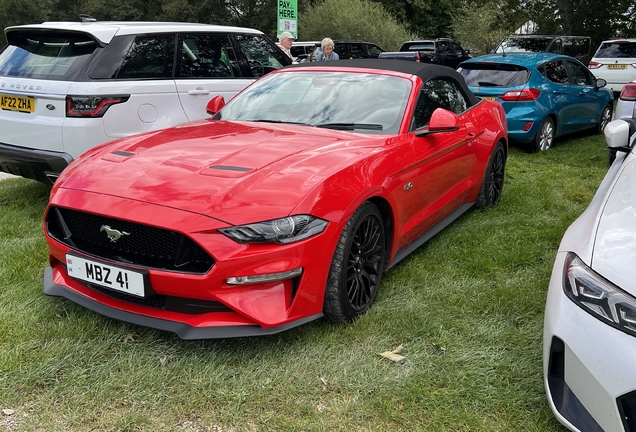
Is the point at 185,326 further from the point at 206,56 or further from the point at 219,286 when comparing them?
the point at 206,56

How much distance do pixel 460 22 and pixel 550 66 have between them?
26.9m

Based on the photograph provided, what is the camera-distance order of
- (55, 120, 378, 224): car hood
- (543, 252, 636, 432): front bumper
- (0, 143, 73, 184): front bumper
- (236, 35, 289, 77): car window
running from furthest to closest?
(236, 35, 289, 77): car window → (0, 143, 73, 184): front bumper → (55, 120, 378, 224): car hood → (543, 252, 636, 432): front bumper

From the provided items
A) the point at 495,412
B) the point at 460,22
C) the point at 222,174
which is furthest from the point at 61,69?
the point at 460,22

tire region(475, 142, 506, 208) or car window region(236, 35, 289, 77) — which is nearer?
tire region(475, 142, 506, 208)

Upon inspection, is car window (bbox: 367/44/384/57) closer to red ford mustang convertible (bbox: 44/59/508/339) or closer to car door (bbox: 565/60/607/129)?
car door (bbox: 565/60/607/129)

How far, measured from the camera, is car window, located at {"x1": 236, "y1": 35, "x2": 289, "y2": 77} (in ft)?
21.1

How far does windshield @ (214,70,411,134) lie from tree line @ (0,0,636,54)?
20983 millimetres

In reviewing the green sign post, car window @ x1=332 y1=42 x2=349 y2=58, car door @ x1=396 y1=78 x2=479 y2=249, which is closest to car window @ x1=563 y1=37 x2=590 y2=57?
car window @ x1=332 y1=42 x2=349 y2=58

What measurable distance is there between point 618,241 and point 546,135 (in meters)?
6.57

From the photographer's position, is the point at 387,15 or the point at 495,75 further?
the point at 387,15

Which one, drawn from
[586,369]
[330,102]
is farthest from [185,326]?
[330,102]

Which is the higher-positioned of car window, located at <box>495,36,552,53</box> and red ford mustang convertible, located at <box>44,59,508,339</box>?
red ford mustang convertible, located at <box>44,59,508,339</box>

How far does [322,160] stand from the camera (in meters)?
3.11

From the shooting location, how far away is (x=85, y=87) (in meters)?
4.56
